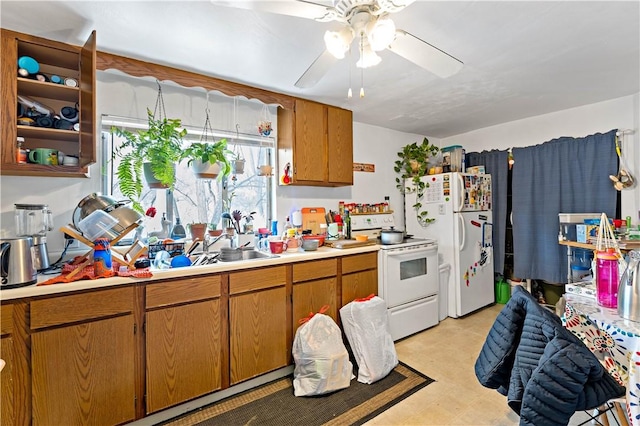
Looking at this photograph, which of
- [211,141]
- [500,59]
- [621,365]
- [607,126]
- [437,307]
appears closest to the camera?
[621,365]

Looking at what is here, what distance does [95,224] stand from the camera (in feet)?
5.76

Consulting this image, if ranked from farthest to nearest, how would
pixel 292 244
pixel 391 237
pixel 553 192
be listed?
pixel 553 192 → pixel 391 237 → pixel 292 244

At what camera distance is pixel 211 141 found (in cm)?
261

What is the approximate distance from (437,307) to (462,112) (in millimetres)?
2146

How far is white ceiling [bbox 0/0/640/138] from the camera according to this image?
1547 mm

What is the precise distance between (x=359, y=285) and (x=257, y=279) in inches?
38.3

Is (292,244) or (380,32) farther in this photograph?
(292,244)

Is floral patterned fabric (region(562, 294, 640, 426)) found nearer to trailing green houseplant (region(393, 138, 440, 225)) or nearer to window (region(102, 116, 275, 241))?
trailing green houseplant (region(393, 138, 440, 225))

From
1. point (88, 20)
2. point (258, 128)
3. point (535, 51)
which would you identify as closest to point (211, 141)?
point (258, 128)

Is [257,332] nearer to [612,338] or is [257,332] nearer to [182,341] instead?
[182,341]

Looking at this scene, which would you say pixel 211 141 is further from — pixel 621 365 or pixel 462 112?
pixel 621 365

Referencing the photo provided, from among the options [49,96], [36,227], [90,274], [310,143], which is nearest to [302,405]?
[90,274]

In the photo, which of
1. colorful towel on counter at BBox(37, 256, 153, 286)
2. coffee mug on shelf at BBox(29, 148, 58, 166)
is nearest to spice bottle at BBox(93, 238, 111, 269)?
colorful towel on counter at BBox(37, 256, 153, 286)

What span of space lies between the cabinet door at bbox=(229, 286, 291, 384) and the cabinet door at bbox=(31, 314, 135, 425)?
0.59m
